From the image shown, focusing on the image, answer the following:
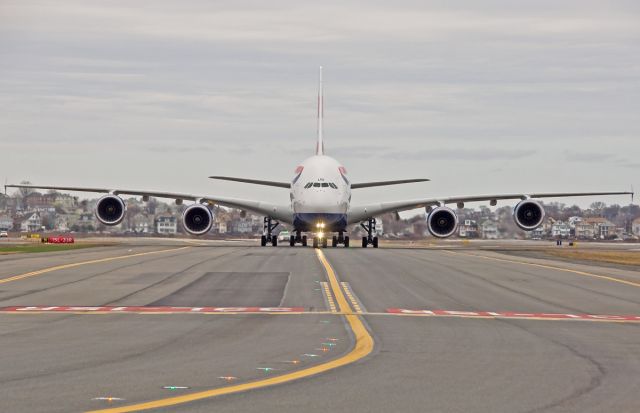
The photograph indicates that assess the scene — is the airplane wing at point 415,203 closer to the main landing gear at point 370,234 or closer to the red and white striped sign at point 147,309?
the main landing gear at point 370,234

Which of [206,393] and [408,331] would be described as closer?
[206,393]

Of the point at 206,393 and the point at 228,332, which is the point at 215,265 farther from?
the point at 206,393

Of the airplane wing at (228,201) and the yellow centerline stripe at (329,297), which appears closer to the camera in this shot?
the yellow centerline stripe at (329,297)

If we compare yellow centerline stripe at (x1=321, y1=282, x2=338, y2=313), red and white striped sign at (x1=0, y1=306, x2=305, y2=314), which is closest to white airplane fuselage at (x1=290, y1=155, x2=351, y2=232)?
yellow centerline stripe at (x1=321, y1=282, x2=338, y2=313)

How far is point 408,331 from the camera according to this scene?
18.1 m

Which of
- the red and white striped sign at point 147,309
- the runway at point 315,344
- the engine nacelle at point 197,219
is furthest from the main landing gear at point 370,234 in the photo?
the red and white striped sign at point 147,309

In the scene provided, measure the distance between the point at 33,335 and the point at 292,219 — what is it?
5283 centimetres

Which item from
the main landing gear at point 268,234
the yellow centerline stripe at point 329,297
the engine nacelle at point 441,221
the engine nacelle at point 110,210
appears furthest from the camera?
the main landing gear at point 268,234

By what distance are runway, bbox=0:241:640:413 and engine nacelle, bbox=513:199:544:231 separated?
3511 centimetres

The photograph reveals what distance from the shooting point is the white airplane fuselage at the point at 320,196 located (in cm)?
6544

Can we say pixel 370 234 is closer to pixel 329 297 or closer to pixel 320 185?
pixel 320 185

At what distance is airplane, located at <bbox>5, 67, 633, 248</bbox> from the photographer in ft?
216

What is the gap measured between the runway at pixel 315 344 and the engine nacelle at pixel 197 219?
34.5 meters

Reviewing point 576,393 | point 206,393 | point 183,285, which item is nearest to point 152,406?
point 206,393
